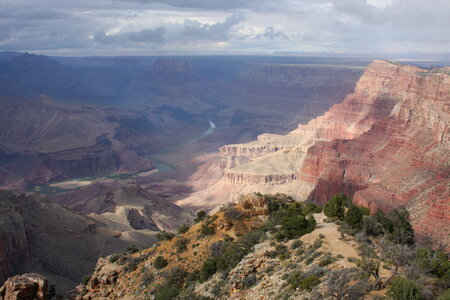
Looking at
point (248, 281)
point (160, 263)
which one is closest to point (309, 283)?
point (248, 281)

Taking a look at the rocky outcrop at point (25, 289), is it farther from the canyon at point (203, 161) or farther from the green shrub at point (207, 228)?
the canyon at point (203, 161)

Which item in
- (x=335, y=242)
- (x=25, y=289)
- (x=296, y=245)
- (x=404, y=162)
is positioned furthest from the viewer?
(x=404, y=162)

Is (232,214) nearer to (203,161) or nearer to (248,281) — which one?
(248,281)

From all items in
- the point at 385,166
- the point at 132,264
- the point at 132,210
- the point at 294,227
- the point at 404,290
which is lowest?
the point at 132,210

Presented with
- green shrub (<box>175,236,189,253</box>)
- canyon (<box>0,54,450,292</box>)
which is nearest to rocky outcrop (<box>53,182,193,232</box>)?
canyon (<box>0,54,450,292</box>)

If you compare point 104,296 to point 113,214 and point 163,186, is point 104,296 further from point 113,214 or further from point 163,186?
point 163,186

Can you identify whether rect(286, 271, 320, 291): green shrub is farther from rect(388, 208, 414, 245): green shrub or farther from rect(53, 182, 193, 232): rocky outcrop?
rect(53, 182, 193, 232): rocky outcrop
